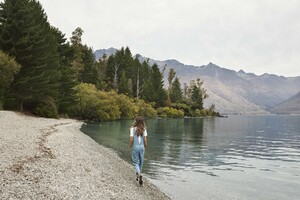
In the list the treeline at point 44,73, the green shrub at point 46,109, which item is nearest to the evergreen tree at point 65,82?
the treeline at point 44,73

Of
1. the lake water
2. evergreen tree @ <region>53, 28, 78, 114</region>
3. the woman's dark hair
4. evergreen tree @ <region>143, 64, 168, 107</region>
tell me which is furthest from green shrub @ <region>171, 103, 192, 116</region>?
the woman's dark hair

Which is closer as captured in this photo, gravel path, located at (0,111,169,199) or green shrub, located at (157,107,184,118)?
gravel path, located at (0,111,169,199)

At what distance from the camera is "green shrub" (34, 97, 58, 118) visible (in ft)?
178

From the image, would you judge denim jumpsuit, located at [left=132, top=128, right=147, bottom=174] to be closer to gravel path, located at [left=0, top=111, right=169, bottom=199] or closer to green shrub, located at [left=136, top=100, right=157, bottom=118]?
gravel path, located at [left=0, top=111, right=169, bottom=199]

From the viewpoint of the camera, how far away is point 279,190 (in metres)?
17.9

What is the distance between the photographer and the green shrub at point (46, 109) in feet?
178

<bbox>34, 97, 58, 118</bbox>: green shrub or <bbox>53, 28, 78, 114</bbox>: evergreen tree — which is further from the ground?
<bbox>53, 28, 78, 114</bbox>: evergreen tree

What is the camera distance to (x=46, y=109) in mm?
54562

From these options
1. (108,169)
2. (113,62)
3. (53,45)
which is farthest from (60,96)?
(113,62)

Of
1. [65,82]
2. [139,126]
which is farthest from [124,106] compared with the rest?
[139,126]

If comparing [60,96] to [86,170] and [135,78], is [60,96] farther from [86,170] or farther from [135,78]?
[135,78]

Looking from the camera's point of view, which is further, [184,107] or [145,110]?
[184,107]

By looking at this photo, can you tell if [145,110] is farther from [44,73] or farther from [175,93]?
[44,73]

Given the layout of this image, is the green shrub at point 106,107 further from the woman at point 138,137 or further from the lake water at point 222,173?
the woman at point 138,137
